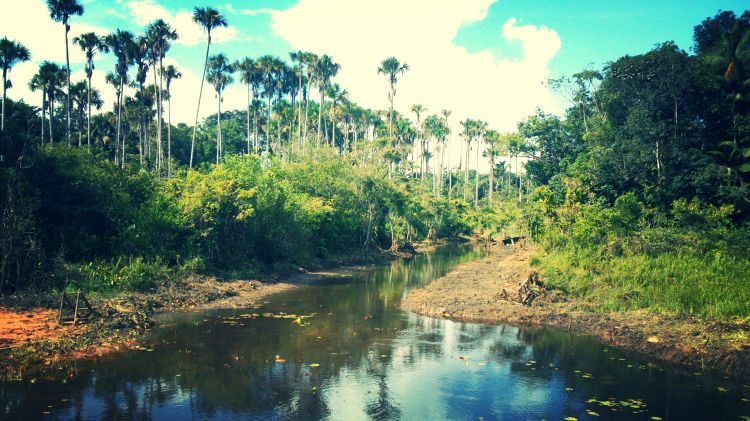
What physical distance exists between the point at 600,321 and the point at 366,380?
9892 mm

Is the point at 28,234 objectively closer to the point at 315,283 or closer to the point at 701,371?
the point at 315,283

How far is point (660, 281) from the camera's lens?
1894 cm

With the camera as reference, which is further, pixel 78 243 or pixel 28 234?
pixel 78 243

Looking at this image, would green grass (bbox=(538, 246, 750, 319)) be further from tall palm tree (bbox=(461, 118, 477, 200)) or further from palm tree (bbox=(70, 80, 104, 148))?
tall palm tree (bbox=(461, 118, 477, 200))

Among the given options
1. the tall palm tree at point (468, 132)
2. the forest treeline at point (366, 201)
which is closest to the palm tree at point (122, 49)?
the forest treeline at point (366, 201)

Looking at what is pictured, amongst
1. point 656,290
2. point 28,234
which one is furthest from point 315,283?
point 656,290

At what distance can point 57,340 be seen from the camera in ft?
43.6

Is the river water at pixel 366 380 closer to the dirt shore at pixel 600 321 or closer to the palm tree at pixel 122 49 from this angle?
the dirt shore at pixel 600 321

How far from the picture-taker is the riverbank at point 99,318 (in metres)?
12.3

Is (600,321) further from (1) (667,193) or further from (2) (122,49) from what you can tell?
(2) (122,49)

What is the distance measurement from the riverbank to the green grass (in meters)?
13.8

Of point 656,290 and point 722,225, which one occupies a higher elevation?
point 722,225

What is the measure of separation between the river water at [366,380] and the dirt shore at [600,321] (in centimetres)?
83

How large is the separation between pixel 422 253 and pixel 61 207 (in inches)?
1417
